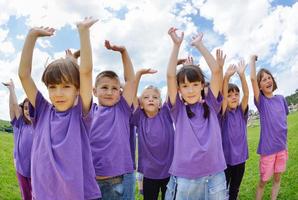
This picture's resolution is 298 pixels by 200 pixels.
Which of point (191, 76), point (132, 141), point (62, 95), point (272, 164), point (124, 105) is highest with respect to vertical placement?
point (191, 76)

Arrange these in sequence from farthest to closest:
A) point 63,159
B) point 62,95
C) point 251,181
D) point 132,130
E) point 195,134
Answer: point 251,181
point 132,130
point 195,134
point 62,95
point 63,159

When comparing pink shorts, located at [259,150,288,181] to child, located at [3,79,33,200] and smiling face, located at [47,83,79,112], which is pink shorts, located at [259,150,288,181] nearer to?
child, located at [3,79,33,200]

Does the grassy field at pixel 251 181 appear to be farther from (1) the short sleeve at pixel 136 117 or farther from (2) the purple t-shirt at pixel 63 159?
(2) the purple t-shirt at pixel 63 159

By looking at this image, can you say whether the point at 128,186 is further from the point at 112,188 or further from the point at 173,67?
the point at 173,67

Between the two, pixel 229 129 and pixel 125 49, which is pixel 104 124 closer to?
pixel 125 49

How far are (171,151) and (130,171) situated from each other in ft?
3.33

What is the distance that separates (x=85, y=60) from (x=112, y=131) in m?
1.38

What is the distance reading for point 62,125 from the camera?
3.78m

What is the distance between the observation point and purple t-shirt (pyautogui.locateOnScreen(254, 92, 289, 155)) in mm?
7145

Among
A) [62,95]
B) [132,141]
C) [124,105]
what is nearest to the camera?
[62,95]

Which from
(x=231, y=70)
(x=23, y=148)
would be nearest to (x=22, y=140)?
(x=23, y=148)

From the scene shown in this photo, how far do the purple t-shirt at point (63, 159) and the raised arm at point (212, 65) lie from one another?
5.53ft

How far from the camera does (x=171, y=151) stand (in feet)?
18.7

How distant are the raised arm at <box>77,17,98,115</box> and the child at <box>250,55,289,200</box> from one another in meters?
4.07
